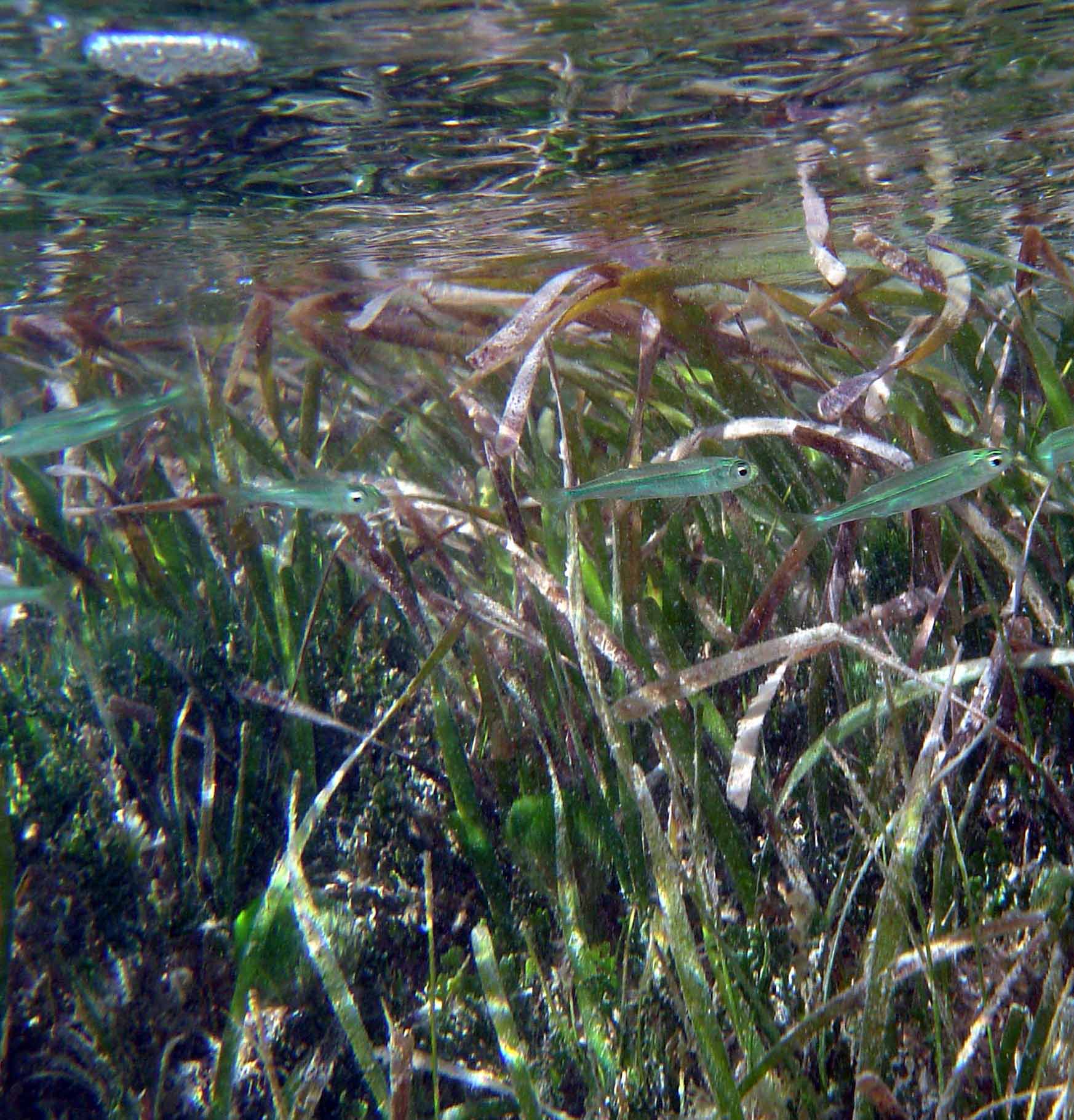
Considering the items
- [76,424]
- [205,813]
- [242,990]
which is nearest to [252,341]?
[76,424]

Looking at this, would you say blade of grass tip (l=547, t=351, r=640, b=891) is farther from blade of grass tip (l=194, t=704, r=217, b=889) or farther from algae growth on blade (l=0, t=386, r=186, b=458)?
algae growth on blade (l=0, t=386, r=186, b=458)

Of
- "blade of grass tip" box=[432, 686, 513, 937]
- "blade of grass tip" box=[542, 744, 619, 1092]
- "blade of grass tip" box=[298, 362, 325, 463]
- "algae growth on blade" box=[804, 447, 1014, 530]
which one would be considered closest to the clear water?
"blade of grass tip" box=[298, 362, 325, 463]

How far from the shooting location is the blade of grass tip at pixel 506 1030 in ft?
7.55

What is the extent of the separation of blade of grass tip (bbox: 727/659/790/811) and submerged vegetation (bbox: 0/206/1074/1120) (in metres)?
0.02

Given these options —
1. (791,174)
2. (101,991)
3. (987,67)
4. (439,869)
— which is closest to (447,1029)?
(439,869)

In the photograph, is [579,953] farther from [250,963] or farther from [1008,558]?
[1008,558]

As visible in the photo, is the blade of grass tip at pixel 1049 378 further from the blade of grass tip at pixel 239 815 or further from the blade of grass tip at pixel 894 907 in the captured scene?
the blade of grass tip at pixel 239 815

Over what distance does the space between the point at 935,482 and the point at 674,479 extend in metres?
1.08

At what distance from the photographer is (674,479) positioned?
3.24 metres

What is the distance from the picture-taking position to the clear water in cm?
429

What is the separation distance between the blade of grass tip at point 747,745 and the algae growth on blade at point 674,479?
0.86m

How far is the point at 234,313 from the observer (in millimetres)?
11195

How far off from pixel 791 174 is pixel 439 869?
24.3 ft

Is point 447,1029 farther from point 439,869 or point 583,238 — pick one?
point 583,238
